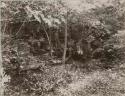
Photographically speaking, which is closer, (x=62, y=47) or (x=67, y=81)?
(x=67, y=81)

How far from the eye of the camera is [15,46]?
11.8ft

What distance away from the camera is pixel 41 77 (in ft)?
11.6

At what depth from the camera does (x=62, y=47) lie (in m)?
3.79

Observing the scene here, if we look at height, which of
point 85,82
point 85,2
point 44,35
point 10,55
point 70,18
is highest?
point 85,2

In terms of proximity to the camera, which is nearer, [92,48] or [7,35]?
[7,35]

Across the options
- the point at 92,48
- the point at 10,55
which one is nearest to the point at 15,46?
the point at 10,55

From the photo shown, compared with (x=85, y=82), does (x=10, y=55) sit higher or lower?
higher

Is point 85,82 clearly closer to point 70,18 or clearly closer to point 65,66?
point 65,66

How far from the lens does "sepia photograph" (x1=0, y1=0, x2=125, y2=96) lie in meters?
3.50

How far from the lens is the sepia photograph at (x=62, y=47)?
11.5ft

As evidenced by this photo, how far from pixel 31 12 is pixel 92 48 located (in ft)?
3.53

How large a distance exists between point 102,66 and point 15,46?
1301 millimetres

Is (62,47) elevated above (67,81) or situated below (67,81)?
above

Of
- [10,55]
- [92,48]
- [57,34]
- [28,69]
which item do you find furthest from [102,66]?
[10,55]
